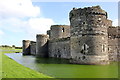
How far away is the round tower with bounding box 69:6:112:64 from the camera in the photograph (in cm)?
1920

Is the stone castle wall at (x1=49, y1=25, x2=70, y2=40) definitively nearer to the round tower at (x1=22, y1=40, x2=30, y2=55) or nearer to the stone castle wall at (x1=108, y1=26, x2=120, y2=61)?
the round tower at (x1=22, y1=40, x2=30, y2=55)

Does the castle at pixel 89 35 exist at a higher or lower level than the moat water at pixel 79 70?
higher

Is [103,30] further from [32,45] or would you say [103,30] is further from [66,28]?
[32,45]

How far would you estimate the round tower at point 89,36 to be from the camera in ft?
63.0

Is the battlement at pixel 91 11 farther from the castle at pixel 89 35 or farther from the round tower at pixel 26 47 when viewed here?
the round tower at pixel 26 47

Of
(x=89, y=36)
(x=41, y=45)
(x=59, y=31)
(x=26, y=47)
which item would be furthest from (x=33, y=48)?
(x=89, y=36)

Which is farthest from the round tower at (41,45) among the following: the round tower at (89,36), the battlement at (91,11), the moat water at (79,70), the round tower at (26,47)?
the moat water at (79,70)

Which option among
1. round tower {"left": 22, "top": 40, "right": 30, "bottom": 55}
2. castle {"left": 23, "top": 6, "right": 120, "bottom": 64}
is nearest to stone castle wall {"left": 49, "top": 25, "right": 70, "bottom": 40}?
round tower {"left": 22, "top": 40, "right": 30, "bottom": 55}

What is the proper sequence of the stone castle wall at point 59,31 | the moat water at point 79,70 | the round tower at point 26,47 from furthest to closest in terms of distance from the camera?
the round tower at point 26,47
the stone castle wall at point 59,31
the moat water at point 79,70

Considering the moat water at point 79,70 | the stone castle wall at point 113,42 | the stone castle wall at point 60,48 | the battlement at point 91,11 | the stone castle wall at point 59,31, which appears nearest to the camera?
the moat water at point 79,70

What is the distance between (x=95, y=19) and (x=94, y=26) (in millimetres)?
825

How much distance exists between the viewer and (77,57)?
65.6 ft

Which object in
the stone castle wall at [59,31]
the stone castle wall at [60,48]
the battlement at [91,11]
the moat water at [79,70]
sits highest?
the battlement at [91,11]

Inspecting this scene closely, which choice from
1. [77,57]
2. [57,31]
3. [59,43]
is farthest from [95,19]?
[57,31]
